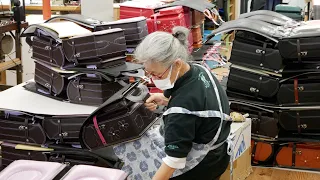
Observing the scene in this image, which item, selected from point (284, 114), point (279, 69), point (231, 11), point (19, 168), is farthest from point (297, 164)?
point (231, 11)

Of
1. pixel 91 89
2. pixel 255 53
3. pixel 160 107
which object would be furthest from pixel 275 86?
pixel 91 89

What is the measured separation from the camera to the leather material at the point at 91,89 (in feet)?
10.7

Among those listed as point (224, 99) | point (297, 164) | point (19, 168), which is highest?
point (224, 99)

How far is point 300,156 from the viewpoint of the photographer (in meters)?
3.93

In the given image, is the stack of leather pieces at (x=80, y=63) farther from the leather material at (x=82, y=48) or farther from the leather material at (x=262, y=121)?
the leather material at (x=262, y=121)

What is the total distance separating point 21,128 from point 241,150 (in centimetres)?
160

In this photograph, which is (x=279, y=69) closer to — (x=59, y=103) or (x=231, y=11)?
(x=59, y=103)

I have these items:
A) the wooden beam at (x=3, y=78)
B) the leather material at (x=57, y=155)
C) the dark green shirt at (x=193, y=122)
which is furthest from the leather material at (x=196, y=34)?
the dark green shirt at (x=193, y=122)

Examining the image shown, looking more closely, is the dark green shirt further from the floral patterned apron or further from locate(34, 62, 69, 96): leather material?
locate(34, 62, 69, 96): leather material

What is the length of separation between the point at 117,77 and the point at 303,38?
146 centimetres

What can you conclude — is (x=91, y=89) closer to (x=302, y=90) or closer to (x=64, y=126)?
(x=64, y=126)

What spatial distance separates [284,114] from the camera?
3.81 m

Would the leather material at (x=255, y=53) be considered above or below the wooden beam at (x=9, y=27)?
below

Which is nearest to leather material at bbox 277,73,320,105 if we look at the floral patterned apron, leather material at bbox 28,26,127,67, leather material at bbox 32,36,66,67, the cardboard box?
the cardboard box
